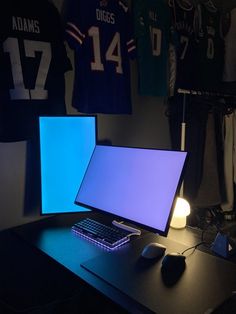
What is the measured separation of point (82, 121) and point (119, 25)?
65 centimetres

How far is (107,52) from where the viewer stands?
1.75 metres

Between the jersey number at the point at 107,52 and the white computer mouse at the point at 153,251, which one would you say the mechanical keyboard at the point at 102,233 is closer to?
the white computer mouse at the point at 153,251

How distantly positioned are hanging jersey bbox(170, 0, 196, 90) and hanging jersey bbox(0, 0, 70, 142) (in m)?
0.94

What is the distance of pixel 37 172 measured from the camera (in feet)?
5.35

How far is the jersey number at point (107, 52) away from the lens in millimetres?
1694

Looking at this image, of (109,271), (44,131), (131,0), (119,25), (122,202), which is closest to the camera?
(109,271)

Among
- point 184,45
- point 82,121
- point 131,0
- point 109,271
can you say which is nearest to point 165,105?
point 184,45

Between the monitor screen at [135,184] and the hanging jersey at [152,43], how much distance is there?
2.44ft

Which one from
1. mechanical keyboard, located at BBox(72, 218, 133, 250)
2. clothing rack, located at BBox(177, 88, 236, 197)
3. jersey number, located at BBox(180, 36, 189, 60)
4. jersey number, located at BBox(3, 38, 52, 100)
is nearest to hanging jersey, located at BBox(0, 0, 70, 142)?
jersey number, located at BBox(3, 38, 52, 100)

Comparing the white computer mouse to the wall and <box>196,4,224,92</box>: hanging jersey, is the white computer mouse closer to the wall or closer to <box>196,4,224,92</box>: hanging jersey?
the wall

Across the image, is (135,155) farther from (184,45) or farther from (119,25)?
(184,45)

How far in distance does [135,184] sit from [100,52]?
2.70 ft

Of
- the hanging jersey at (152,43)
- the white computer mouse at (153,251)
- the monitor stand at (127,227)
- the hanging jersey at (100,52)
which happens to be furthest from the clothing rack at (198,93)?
the white computer mouse at (153,251)

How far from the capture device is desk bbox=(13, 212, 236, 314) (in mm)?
888
